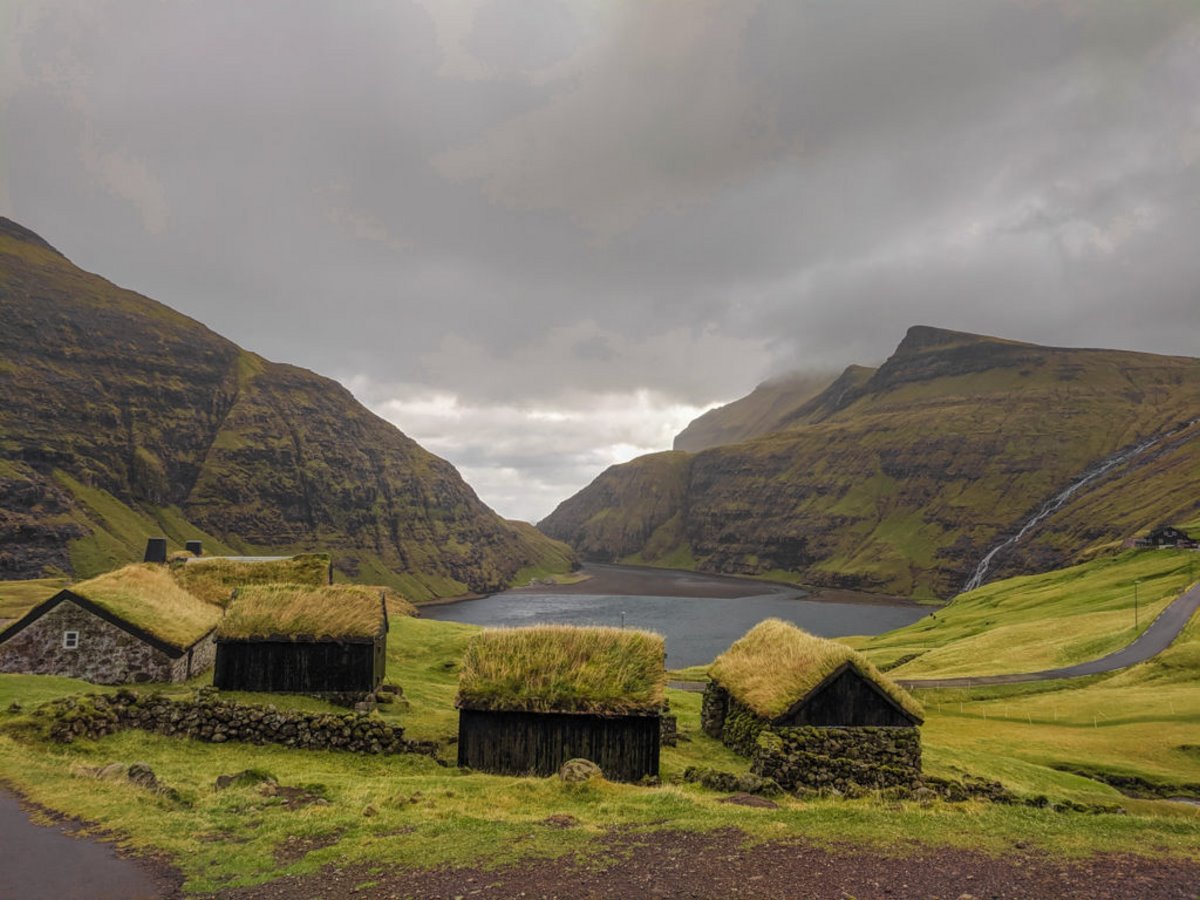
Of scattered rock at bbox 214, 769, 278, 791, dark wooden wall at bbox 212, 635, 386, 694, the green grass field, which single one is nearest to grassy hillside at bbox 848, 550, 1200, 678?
the green grass field

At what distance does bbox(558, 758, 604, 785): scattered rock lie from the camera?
2366 cm

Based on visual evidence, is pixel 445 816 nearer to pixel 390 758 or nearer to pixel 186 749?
pixel 390 758

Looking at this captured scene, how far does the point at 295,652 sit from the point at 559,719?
1761 centimetres

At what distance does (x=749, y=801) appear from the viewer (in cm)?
2367

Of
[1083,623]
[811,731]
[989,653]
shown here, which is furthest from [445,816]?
[1083,623]

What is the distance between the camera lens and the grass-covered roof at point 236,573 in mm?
51812

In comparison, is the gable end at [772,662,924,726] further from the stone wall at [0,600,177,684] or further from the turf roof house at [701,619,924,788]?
the stone wall at [0,600,177,684]

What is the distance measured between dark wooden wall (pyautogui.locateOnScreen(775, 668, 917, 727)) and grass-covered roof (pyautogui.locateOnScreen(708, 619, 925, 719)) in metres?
0.38

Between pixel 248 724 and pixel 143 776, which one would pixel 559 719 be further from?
pixel 143 776

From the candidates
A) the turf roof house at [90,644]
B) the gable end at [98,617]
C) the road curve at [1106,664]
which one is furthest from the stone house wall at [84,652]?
the road curve at [1106,664]

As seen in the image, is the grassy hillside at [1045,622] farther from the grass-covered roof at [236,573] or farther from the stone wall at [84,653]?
the stone wall at [84,653]

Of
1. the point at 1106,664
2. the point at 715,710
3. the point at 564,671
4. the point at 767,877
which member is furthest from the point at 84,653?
the point at 1106,664

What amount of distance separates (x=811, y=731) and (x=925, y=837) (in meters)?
13.5

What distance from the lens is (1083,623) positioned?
287 feet
